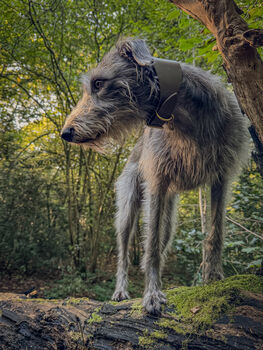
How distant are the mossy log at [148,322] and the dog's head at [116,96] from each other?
1697 millimetres

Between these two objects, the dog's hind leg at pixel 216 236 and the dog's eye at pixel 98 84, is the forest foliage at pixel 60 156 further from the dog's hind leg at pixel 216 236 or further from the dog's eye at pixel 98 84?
the dog's eye at pixel 98 84

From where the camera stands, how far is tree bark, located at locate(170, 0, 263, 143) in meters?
1.57

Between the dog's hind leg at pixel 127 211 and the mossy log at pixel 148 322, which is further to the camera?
the dog's hind leg at pixel 127 211

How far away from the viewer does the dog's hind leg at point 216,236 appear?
307 cm

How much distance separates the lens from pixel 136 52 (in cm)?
252

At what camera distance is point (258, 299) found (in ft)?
6.97

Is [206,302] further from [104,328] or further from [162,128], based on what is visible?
[162,128]

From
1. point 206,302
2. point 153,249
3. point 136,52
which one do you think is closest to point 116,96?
point 136,52

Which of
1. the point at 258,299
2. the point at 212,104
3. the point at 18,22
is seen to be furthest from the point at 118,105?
the point at 18,22

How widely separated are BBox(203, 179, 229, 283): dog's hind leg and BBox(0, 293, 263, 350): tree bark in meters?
0.91

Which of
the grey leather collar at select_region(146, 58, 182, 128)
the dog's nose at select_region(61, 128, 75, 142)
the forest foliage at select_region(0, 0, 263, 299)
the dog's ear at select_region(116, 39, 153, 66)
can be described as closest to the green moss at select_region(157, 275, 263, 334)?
the grey leather collar at select_region(146, 58, 182, 128)

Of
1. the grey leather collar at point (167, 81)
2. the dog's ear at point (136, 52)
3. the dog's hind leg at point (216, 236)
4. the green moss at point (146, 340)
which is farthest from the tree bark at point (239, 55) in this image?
the green moss at point (146, 340)

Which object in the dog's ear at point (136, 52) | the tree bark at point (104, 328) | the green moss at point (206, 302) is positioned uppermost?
the dog's ear at point (136, 52)

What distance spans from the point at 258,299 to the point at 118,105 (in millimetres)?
2095
